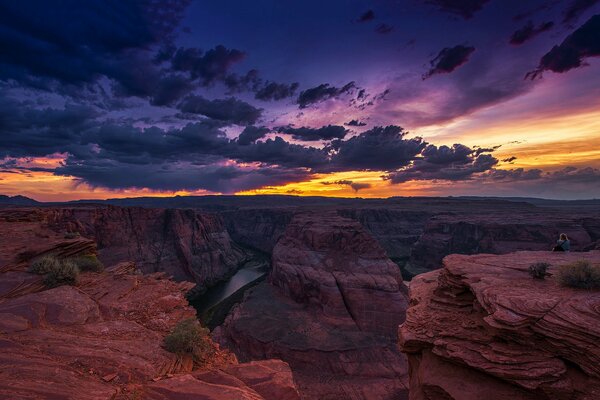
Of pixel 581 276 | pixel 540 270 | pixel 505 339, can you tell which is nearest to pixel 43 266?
pixel 505 339

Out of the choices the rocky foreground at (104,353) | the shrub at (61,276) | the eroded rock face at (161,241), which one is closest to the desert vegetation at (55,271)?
the shrub at (61,276)

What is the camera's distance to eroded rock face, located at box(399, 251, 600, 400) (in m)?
8.12

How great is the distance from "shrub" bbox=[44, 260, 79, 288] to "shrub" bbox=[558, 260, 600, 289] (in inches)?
750

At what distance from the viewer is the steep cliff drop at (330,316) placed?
30.7m

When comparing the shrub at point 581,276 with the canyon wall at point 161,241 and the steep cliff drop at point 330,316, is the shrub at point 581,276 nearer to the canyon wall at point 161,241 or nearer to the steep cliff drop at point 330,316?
the steep cliff drop at point 330,316

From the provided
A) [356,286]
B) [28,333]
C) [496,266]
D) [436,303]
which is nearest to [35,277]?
[28,333]

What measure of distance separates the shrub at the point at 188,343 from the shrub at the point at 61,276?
6.43 meters

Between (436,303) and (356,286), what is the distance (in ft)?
106

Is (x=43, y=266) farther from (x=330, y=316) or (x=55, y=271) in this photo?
(x=330, y=316)

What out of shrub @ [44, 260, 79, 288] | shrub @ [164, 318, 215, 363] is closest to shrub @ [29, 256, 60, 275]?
shrub @ [44, 260, 79, 288]

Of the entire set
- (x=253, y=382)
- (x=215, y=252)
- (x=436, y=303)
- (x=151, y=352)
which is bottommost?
(x=215, y=252)

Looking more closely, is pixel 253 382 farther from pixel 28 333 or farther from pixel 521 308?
pixel 521 308

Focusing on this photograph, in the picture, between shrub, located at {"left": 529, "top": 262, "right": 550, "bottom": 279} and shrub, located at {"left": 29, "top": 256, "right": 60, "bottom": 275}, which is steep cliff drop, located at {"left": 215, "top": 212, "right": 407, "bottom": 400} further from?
shrub, located at {"left": 29, "top": 256, "right": 60, "bottom": 275}

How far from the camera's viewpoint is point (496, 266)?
14.6 m
